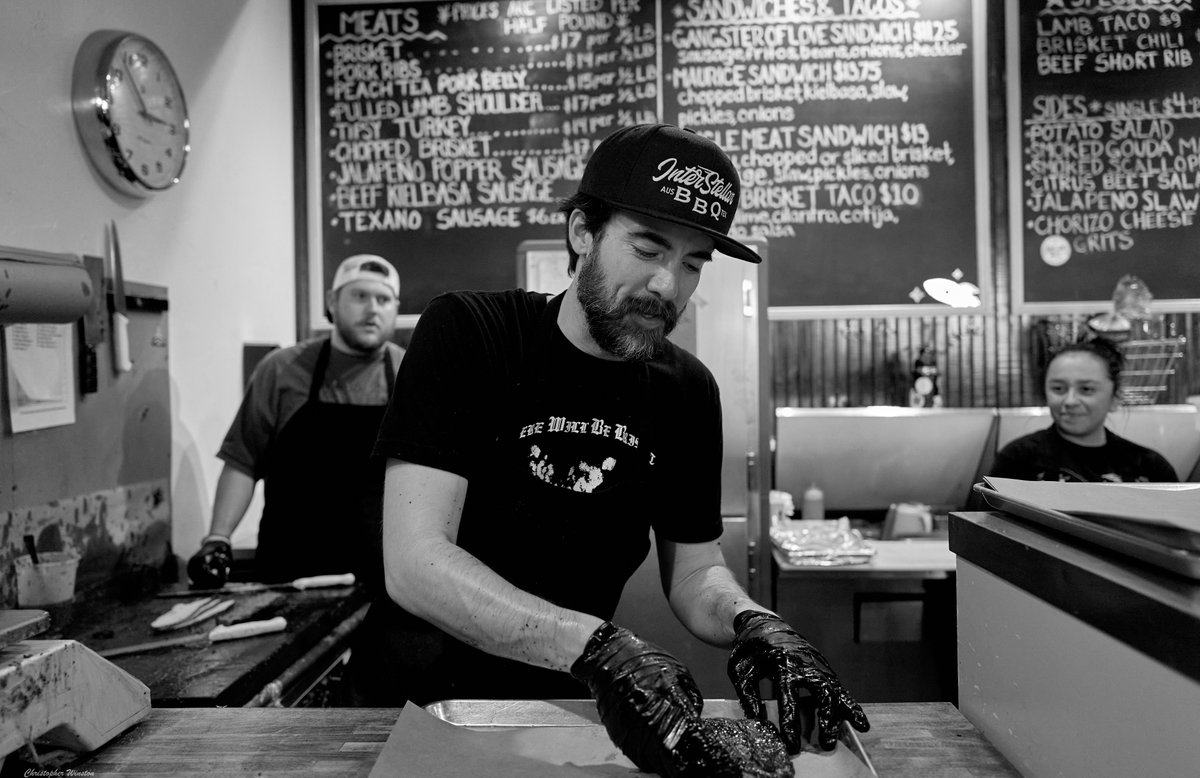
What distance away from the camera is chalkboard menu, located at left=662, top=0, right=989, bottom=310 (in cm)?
334

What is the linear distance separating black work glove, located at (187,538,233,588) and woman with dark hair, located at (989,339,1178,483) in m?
2.49

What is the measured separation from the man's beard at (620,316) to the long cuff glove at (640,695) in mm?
490

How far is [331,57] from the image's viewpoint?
3.55 metres

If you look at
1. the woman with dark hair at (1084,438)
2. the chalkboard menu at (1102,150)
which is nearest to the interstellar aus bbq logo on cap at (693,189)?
the woman with dark hair at (1084,438)

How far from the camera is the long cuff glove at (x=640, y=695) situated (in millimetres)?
896

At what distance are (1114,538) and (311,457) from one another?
2.36 meters

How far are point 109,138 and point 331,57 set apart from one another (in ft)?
5.19

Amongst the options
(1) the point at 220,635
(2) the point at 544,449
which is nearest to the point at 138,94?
(1) the point at 220,635

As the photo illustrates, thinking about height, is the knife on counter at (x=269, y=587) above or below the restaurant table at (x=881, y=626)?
above

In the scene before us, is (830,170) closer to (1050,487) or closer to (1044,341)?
(1044,341)

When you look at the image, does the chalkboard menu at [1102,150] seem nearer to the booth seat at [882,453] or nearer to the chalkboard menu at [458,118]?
the booth seat at [882,453]

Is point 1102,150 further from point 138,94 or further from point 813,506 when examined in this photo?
point 138,94

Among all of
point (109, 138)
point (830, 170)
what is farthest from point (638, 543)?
point (830, 170)

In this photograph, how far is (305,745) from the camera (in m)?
1.00
